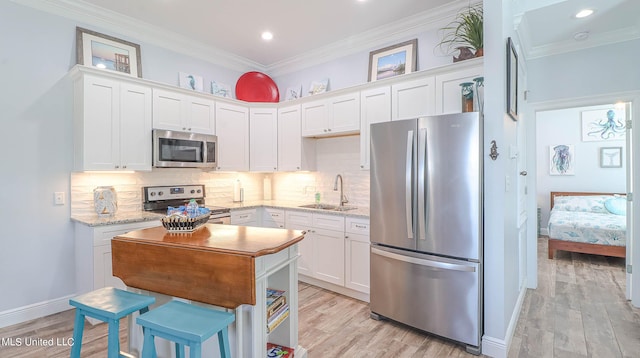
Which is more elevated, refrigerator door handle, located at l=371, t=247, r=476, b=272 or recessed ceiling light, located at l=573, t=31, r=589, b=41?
recessed ceiling light, located at l=573, t=31, r=589, b=41

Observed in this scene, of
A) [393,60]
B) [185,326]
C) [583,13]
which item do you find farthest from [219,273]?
[583,13]

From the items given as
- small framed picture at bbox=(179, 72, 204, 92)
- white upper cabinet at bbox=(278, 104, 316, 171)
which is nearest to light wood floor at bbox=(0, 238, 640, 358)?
white upper cabinet at bbox=(278, 104, 316, 171)

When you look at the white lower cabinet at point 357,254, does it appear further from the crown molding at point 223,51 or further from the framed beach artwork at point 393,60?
the crown molding at point 223,51

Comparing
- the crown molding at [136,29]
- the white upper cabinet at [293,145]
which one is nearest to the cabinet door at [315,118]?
the white upper cabinet at [293,145]

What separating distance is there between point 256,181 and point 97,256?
2366 millimetres

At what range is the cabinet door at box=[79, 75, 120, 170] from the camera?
292 centimetres

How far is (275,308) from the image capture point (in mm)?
1855

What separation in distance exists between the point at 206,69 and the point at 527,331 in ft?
15.2

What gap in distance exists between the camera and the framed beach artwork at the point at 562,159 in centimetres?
644

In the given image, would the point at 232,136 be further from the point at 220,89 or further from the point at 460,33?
the point at 460,33

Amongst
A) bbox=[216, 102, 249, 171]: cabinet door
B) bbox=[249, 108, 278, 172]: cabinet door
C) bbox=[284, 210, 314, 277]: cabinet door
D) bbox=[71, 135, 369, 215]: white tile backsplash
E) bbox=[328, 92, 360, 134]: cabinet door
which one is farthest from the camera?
bbox=[249, 108, 278, 172]: cabinet door

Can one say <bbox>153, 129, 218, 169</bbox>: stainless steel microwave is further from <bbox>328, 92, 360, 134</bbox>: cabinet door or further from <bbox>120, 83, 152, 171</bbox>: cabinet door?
<bbox>328, 92, 360, 134</bbox>: cabinet door

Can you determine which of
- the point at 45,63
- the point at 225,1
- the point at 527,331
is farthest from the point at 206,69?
the point at 527,331

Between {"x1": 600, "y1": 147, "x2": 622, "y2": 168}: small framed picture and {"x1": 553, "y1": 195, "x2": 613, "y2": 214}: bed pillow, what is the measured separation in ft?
2.38
